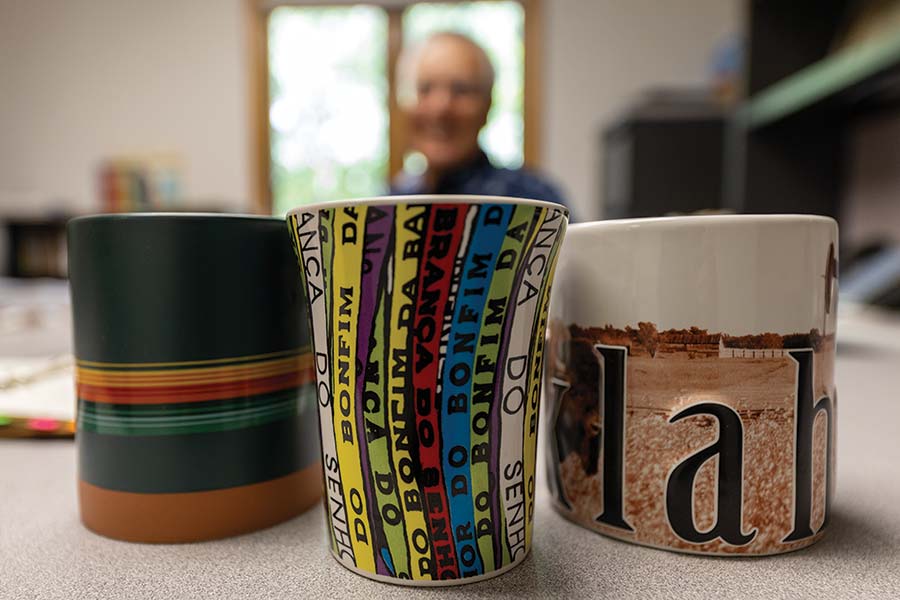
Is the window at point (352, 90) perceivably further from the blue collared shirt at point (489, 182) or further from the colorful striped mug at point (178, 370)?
the colorful striped mug at point (178, 370)

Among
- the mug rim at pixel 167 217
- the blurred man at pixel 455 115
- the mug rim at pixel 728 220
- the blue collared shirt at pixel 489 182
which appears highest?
the blurred man at pixel 455 115

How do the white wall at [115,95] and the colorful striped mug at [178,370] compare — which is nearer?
the colorful striped mug at [178,370]

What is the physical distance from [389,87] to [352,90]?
165mm

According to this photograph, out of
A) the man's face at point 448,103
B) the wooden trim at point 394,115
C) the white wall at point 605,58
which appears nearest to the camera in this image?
the man's face at point 448,103

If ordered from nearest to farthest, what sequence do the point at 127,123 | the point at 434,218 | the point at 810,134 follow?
1. the point at 434,218
2. the point at 810,134
3. the point at 127,123

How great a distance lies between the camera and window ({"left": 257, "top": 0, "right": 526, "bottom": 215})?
112 inches

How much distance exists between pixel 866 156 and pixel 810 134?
0.14m

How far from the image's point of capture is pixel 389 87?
2.89 metres

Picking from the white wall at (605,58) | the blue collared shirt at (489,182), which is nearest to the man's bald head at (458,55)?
the blue collared shirt at (489,182)

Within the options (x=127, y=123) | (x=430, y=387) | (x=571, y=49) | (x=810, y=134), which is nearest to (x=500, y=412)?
(x=430, y=387)

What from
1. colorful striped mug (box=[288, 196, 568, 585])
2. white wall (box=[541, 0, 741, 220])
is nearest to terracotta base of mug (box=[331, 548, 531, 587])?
colorful striped mug (box=[288, 196, 568, 585])

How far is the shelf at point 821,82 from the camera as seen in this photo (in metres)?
0.98

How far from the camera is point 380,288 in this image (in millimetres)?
228

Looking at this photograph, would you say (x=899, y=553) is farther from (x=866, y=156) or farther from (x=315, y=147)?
(x=315, y=147)
